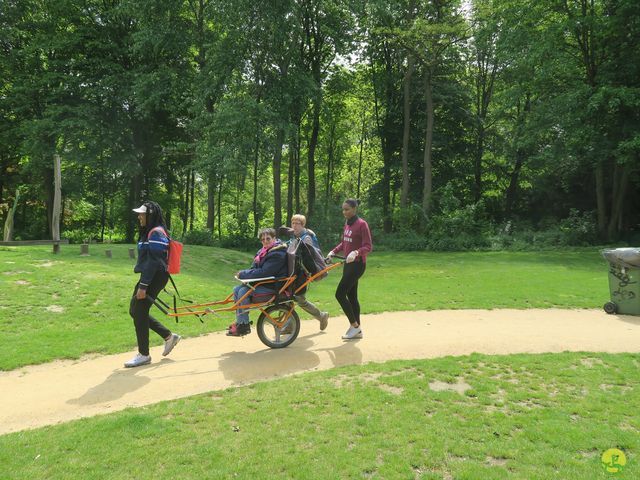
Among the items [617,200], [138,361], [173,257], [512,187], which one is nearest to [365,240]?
[173,257]

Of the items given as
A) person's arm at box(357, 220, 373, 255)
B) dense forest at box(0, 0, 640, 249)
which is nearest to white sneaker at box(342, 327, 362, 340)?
person's arm at box(357, 220, 373, 255)

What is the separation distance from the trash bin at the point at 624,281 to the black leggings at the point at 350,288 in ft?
19.1

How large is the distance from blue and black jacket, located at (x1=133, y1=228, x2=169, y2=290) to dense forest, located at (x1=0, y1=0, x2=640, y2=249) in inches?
684

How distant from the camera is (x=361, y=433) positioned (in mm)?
4141

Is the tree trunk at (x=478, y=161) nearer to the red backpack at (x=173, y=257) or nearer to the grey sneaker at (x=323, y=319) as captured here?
the grey sneaker at (x=323, y=319)

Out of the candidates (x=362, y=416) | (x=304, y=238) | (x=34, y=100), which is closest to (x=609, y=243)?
(x=304, y=238)

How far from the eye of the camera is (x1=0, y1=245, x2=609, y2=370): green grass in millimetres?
7660

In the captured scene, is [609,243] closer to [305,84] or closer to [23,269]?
[305,84]

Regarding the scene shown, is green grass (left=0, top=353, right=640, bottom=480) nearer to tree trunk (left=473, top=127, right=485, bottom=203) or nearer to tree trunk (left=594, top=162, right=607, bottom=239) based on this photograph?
tree trunk (left=594, top=162, right=607, bottom=239)

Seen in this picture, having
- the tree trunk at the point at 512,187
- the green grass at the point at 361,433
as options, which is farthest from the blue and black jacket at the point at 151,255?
the tree trunk at the point at 512,187

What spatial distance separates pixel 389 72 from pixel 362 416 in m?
34.0

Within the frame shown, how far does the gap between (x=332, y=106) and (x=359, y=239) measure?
30.7 metres

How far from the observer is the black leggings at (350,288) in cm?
713

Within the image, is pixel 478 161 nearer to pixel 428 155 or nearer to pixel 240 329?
pixel 428 155
